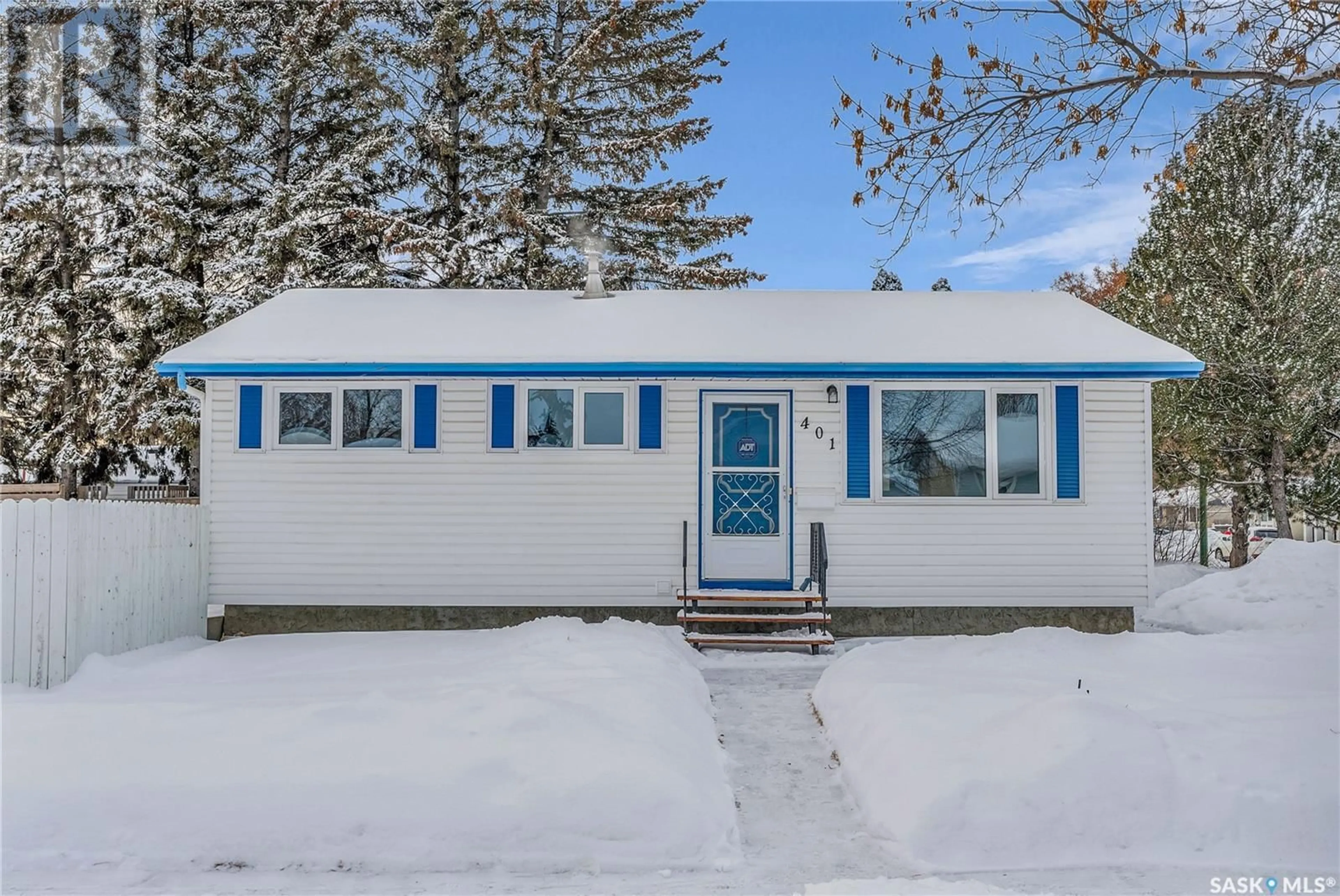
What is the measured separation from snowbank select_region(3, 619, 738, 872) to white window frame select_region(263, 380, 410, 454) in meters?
3.36

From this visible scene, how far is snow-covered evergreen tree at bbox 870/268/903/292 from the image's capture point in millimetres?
13492

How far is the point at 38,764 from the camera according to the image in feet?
15.1

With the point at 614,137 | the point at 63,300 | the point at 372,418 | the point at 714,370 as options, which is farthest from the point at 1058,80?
the point at 63,300

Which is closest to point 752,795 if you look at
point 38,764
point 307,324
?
point 38,764

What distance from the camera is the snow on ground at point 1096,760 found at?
412 centimetres

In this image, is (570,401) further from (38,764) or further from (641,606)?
(38,764)

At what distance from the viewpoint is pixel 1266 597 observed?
10094 mm

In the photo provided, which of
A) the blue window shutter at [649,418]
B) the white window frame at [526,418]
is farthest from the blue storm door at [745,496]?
the white window frame at [526,418]

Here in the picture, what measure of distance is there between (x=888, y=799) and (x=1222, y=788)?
5.09ft

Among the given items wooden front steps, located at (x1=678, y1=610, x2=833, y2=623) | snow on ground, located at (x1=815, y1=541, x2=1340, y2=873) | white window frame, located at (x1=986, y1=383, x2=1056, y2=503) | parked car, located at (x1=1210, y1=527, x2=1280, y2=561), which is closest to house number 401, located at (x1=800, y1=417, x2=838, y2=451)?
white window frame, located at (x1=986, y1=383, x2=1056, y2=503)

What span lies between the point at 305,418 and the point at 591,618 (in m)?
3.45

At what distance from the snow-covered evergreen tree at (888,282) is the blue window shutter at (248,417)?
8489 millimetres

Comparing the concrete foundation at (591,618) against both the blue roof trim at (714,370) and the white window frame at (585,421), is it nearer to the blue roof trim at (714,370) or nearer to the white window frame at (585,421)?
the white window frame at (585,421)

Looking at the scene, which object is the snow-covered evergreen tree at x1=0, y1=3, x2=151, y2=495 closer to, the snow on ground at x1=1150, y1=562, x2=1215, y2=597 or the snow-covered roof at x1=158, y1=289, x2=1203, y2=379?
the snow-covered roof at x1=158, y1=289, x2=1203, y2=379
